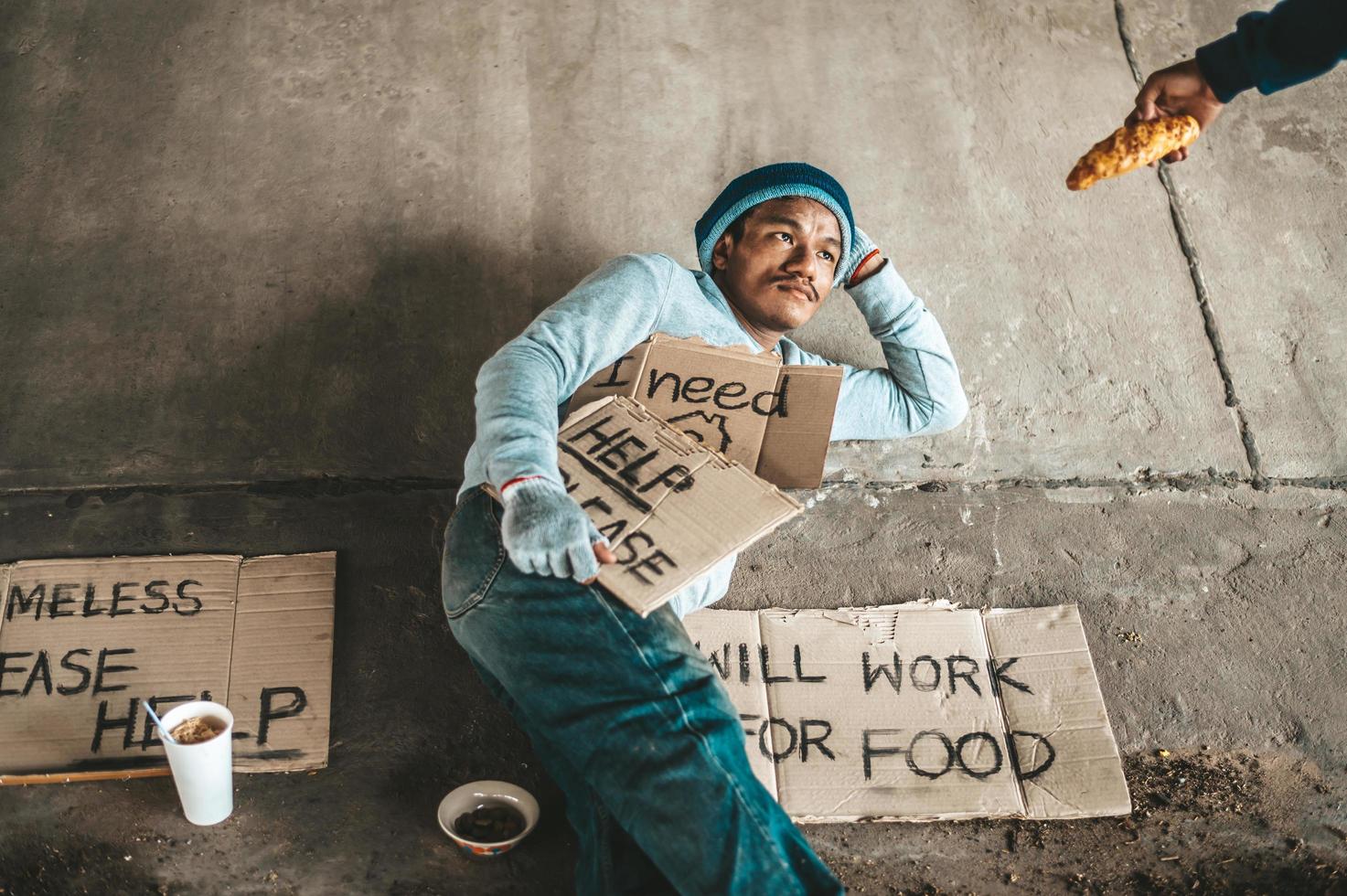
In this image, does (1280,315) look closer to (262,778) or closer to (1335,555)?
(1335,555)

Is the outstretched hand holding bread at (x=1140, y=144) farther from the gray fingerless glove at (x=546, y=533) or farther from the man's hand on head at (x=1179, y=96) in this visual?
the gray fingerless glove at (x=546, y=533)

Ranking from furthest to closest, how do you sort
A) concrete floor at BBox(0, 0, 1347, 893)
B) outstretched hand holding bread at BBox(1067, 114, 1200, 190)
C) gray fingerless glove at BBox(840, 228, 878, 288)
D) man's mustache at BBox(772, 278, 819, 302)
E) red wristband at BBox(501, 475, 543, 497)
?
1. gray fingerless glove at BBox(840, 228, 878, 288)
2. man's mustache at BBox(772, 278, 819, 302)
3. outstretched hand holding bread at BBox(1067, 114, 1200, 190)
4. concrete floor at BBox(0, 0, 1347, 893)
5. red wristband at BBox(501, 475, 543, 497)

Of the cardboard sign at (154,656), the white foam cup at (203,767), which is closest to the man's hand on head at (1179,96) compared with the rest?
the cardboard sign at (154,656)

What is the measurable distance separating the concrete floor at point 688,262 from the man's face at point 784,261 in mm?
362

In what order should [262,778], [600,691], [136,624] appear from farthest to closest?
[136,624] → [262,778] → [600,691]

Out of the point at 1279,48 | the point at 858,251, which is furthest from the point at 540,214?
the point at 1279,48

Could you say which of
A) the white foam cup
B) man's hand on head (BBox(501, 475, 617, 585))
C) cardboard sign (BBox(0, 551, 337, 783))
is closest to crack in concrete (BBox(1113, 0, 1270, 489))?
man's hand on head (BBox(501, 475, 617, 585))

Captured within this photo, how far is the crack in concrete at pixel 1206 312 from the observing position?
2174 millimetres

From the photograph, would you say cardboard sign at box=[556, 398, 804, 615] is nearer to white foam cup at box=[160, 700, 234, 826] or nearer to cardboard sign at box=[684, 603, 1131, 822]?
cardboard sign at box=[684, 603, 1131, 822]

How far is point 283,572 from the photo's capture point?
1875mm

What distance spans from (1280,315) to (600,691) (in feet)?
6.49

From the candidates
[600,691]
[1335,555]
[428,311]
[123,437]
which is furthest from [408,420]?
[1335,555]

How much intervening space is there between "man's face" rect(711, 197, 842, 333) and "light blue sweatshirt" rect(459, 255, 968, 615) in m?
0.07

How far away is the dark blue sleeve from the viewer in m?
1.59
